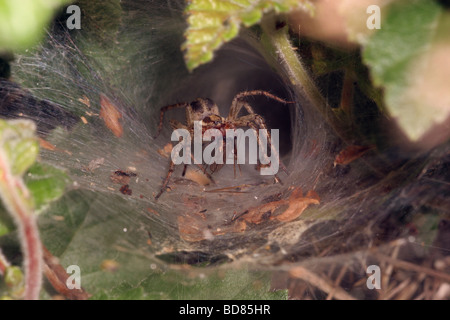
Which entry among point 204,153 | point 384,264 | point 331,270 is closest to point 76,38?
point 204,153

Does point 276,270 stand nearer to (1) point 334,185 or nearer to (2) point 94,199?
(1) point 334,185

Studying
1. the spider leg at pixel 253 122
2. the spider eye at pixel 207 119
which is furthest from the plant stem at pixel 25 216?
the spider eye at pixel 207 119

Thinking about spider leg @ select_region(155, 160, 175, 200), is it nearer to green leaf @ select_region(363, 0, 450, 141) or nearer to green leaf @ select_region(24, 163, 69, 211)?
green leaf @ select_region(24, 163, 69, 211)

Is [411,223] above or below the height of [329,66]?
below

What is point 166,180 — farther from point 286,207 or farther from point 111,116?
point 286,207

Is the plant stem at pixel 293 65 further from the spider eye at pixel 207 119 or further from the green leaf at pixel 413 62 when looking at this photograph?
the spider eye at pixel 207 119
